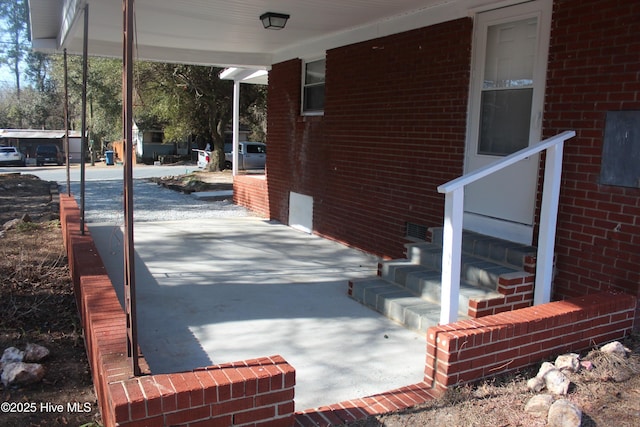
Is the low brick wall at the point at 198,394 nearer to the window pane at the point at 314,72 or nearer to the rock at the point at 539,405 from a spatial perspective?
the rock at the point at 539,405

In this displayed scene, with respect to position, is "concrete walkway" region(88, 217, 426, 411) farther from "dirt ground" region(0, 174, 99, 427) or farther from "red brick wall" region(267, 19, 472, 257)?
"red brick wall" region(267, 19, 472, 257)

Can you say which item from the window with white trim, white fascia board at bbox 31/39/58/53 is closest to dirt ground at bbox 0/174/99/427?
white fascia board at bbox 31/39/58/53

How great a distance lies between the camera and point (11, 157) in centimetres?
3631

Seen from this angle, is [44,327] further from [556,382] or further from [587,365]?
[587,365]

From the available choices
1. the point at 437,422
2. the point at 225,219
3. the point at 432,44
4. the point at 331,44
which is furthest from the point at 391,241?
the point at 225,219

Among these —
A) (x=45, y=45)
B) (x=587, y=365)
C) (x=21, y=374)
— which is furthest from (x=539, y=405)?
(x=45, y=45)

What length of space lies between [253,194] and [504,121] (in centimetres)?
706

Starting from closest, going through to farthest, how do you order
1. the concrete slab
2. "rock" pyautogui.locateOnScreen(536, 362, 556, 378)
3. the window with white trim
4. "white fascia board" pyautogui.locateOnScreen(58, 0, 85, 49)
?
"rock" pyautogui.locateOnScreen(536, 362, 556, 378) < "white fascia board" pyautogui.locateOnScreen(58, 0, 85, 49) < the window with white trim < the concrete slab

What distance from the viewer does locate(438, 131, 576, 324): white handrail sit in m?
3.51

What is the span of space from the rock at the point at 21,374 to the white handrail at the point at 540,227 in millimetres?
2724

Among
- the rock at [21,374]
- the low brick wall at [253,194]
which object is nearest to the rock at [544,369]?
the rock at [21,374]

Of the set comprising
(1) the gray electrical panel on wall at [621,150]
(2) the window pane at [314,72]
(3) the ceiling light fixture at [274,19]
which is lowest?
(1) the gray electrical panel on wall at [621,150]

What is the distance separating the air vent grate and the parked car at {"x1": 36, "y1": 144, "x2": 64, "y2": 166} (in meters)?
37.0

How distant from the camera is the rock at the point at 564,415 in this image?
2.72 meters
